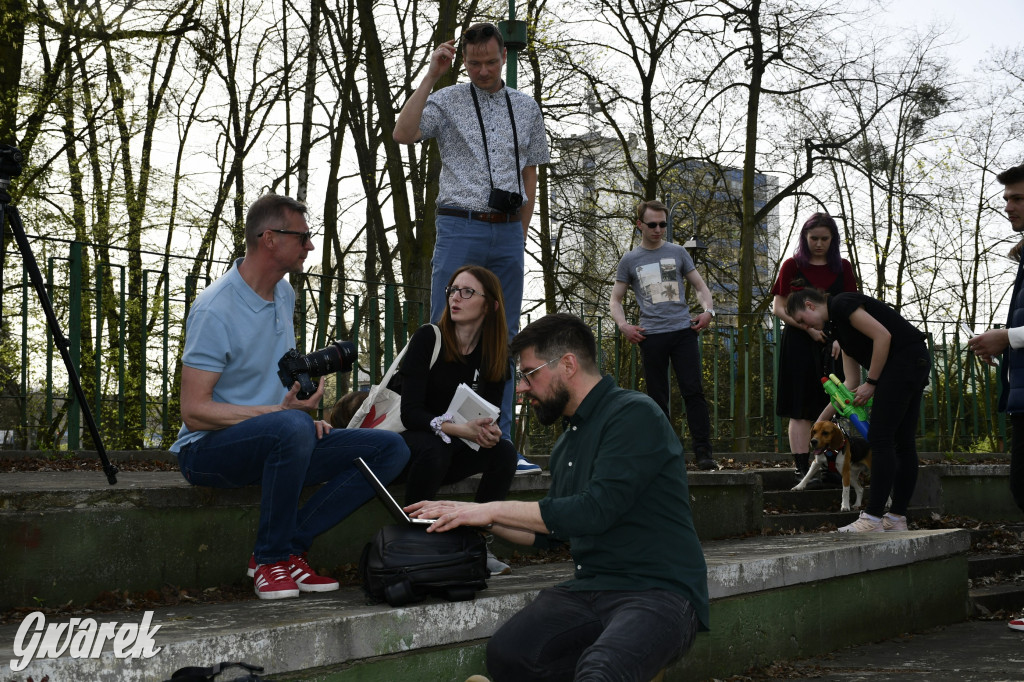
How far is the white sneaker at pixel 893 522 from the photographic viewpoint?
649 cm

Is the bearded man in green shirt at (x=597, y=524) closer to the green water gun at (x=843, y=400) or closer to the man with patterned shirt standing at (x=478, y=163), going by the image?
the man with patterned shirt standing at (x=478, y=163)

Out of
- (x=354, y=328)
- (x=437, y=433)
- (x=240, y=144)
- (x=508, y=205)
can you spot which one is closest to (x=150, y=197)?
(x=240, y=144)

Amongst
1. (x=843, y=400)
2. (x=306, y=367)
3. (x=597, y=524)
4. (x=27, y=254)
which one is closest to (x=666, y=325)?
(x=843, y=400)

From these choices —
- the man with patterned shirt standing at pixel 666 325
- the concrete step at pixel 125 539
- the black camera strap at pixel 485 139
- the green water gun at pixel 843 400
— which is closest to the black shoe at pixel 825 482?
the green water gun at pixel 843 400

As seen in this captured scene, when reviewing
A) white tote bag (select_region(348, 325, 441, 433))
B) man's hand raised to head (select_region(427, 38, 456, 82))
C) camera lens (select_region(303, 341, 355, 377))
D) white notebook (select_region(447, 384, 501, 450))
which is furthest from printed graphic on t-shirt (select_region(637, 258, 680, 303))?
camera lens (select_region(303, 341, 355, 377))

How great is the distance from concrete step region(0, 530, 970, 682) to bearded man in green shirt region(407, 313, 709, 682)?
273 mm

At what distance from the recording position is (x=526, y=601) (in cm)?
388

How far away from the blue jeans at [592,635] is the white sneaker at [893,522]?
3563 millimetres

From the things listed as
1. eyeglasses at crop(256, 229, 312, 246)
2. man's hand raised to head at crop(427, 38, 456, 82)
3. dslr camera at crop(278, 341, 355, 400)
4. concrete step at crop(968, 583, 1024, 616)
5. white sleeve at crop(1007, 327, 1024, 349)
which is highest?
man's hand raised to head at crop(427, 38, 456, 82)

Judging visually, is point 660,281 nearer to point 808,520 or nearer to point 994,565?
point 808,520

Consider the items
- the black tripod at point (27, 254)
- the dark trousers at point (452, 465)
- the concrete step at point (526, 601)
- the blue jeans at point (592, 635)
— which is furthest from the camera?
the dark trousers at point (452, 465)

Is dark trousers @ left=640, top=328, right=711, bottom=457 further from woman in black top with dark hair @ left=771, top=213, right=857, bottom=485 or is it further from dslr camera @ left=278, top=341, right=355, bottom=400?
dslr camera @ left=278, top=341, right=355, bottom=400

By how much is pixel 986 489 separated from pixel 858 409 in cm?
276

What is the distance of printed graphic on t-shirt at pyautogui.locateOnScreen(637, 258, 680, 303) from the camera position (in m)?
7.27
